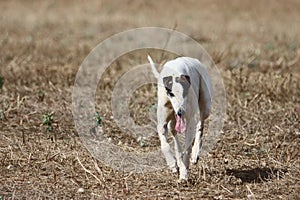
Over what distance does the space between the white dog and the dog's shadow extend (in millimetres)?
422

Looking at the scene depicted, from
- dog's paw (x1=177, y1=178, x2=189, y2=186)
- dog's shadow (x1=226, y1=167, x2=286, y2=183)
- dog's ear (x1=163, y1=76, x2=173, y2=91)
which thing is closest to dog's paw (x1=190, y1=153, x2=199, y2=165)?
dog's shadow (x1=226, y1=167, x2=286, y2=183)

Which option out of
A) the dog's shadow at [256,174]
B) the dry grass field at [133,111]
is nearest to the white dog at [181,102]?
the dry grass field at [133,111]

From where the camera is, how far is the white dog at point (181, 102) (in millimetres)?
5301

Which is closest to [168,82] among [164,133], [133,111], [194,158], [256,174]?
[164,133]

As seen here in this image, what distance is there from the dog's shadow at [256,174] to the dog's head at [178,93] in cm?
96

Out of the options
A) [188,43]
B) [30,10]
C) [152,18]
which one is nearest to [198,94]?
[188,43]

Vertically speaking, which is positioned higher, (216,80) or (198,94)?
(198,94)

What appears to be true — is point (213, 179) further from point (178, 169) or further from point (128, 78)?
point (128, 78)

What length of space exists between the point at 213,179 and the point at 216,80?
16.3 feet

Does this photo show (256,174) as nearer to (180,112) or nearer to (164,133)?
(164,133)

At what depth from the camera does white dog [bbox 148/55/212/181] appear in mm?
5301

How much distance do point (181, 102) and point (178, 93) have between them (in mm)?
78

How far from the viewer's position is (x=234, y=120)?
26.9 feet

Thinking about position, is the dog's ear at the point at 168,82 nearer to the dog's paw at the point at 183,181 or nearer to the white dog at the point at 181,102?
the white dog at the point at 181,102
